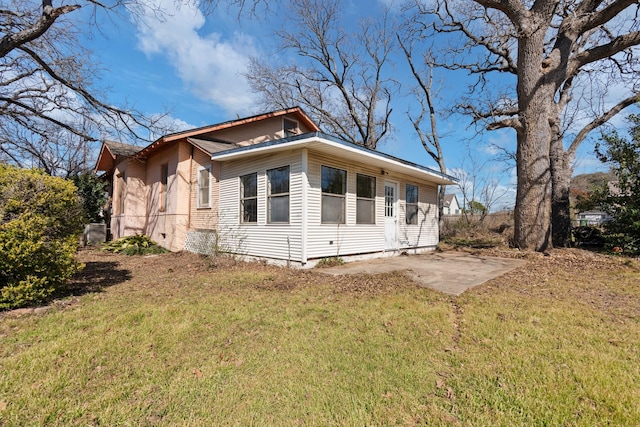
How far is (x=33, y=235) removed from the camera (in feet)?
13.4

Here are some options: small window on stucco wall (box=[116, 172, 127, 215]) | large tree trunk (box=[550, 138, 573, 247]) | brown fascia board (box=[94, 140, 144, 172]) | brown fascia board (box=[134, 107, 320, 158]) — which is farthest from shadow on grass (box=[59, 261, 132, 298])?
large tree trunk (box=[550, 138, 573, 247])

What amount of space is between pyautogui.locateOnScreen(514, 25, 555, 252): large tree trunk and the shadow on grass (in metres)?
11.6

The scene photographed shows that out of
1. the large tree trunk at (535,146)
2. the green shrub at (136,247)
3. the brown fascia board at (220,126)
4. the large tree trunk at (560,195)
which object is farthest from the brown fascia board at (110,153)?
the large tree trunk at (560,195)

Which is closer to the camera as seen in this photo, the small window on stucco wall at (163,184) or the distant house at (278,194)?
the distant house at (278,194)

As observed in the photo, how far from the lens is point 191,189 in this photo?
10.6 meters

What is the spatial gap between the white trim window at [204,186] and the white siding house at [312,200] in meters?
0.80

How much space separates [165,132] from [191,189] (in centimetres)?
215

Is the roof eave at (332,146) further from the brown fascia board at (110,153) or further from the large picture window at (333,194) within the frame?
the brown fascia board at (110,153)

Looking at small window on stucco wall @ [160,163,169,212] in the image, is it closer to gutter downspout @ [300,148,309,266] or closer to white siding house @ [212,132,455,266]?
white siding house @ [212,132,455,266]

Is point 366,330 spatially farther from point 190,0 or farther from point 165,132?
point 165,132

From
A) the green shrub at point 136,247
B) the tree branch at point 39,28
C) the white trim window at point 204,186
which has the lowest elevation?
the green shrub at point 136,247

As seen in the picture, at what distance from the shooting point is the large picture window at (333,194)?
25.9 feet

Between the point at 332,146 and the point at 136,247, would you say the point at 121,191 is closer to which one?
the point at 136,247

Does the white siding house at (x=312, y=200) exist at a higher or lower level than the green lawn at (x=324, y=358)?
higher
